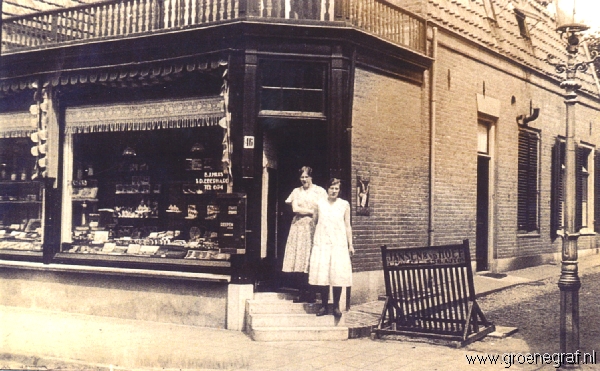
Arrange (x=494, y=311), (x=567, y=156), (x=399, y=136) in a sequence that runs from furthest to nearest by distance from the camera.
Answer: (x=399, y=136) < (x=494, y=311) < (x=567, y=156)

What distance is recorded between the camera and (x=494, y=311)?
10703 millimetres

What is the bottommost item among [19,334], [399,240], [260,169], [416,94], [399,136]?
[19,334]

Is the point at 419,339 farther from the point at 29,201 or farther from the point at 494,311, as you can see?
the point at 29,201

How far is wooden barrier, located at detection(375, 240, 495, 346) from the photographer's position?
835 cm

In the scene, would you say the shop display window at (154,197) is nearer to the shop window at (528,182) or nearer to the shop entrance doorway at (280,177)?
the shop entrance doorway at (280,177)

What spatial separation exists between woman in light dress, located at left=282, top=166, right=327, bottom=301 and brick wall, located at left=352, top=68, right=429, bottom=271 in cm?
120

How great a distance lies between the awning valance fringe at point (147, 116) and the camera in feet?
→ 32.9

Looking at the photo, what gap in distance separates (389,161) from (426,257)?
3.00 meters

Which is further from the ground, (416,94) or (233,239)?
(416,94)

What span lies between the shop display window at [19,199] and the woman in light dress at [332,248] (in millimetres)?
5693

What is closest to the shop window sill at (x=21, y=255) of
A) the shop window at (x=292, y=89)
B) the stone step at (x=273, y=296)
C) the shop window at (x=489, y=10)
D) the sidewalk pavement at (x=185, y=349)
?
the sidewalk pavement at (x=185, y=349)

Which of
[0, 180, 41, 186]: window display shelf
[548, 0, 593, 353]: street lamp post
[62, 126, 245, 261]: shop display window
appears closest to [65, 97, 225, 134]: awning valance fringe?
[62, 126, 245, 261]: shop display window

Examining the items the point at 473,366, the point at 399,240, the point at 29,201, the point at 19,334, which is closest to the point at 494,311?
the point at 399,240

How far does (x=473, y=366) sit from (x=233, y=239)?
3895 millimetres
